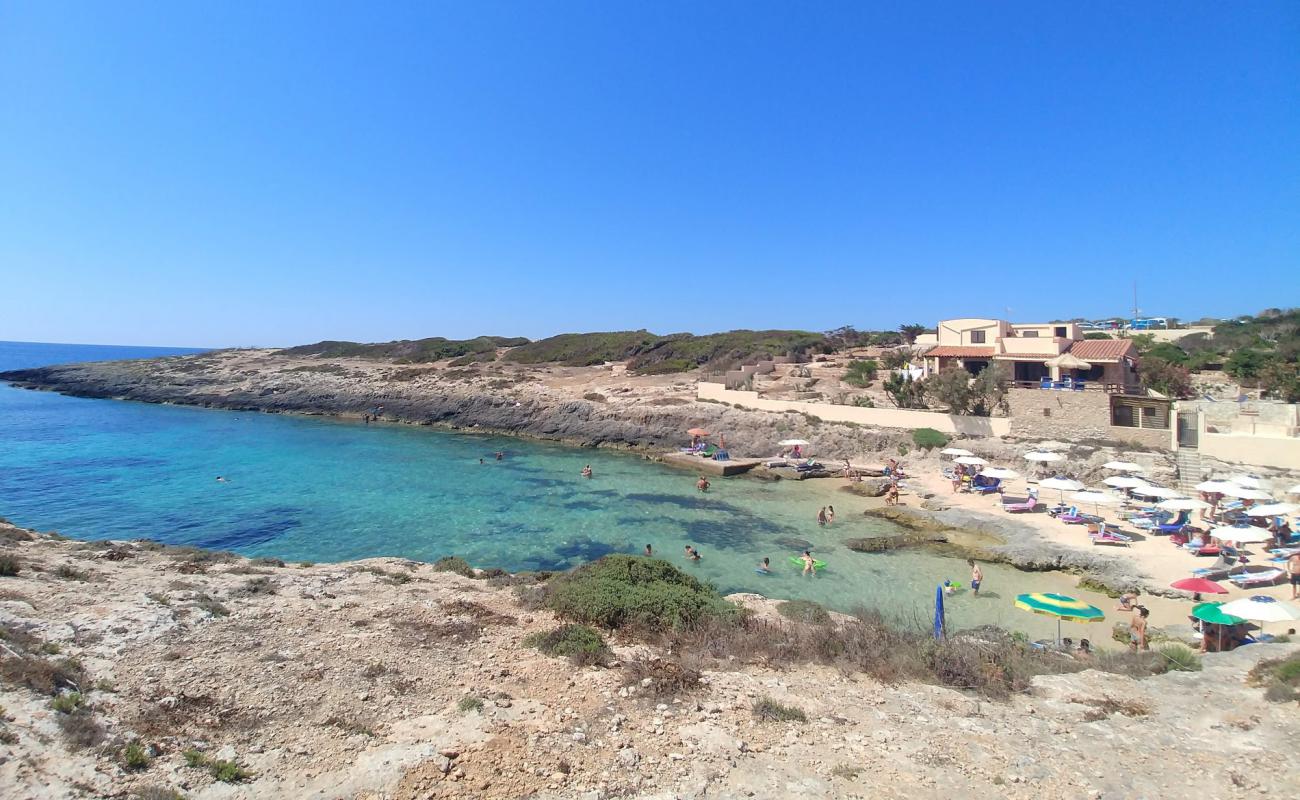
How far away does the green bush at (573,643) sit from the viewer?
9.63m

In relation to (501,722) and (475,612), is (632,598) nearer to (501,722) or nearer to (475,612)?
(475,612)

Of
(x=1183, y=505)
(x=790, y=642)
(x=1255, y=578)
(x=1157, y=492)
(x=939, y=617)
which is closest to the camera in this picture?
(x=790, y=642)

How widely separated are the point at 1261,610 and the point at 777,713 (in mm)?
9841

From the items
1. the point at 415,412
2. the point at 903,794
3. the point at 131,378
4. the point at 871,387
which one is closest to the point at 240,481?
the point at 415,412

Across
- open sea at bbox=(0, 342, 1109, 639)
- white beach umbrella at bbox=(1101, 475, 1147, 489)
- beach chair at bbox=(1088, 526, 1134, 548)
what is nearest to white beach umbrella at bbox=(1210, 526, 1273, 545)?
beach chair at bbox=(1088, 526, 1134, 548)

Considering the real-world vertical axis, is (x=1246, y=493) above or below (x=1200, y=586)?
above

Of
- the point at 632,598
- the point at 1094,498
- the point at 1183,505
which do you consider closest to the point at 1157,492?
the point at 1183,505

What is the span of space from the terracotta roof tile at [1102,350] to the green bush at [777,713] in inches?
1338

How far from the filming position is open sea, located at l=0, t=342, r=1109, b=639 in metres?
17.6

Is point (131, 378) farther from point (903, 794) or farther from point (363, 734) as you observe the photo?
point (903, 794)

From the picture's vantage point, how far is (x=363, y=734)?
728 cm

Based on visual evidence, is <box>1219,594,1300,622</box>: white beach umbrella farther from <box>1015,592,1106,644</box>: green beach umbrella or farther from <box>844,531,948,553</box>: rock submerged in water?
<box>844,531,948,553</box>: rock submerged in water

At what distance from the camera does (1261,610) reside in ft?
35.1

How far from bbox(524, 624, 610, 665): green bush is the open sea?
7.46 meters
